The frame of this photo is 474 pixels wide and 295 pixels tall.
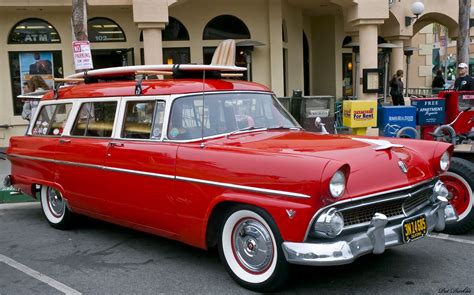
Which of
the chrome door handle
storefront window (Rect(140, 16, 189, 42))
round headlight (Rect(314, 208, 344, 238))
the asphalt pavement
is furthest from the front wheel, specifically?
storefront window (Rect(140, 16, 189, 42))

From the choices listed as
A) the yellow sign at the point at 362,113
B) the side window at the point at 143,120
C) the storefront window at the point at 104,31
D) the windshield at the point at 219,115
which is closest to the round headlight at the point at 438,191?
the windshield at the point at 219,115

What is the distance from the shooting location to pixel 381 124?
1014cm

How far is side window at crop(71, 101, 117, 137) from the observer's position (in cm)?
546

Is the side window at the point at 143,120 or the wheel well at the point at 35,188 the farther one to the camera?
the wheel well at the point at 35,188

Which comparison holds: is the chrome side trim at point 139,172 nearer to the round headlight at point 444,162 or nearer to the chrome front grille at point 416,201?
the chrome front grille at point 416,201

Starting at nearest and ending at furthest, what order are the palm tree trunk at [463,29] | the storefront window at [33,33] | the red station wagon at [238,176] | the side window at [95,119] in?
the red station wagon at [238,176] → the side window at [95,119] → the palm tree trunk at [463,29] → the storefront window at [33,33]

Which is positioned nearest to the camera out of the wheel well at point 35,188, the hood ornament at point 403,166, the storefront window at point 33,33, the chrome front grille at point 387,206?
the chrome front grille at point 387,206

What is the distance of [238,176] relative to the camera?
4031 millimetres

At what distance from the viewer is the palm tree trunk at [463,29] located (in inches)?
538

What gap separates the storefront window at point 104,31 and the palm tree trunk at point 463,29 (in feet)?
30.8

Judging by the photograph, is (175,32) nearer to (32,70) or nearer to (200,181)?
(32,70)

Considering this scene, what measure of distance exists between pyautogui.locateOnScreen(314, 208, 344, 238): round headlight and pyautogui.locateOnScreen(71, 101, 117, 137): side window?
2.69 meters

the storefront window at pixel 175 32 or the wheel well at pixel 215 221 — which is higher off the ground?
the storefront window at pixel 175 32

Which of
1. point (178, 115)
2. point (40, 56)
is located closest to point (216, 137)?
point (178, 115)
